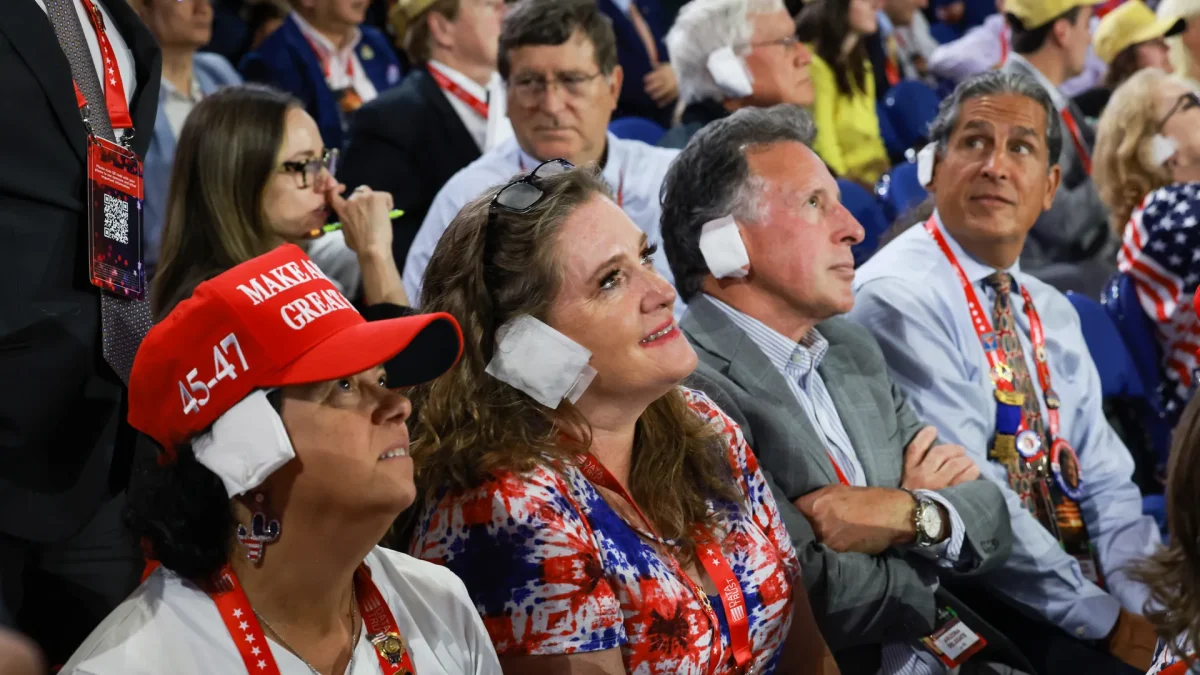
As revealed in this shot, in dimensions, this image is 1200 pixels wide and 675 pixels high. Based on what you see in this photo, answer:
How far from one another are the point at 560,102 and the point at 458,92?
0.73 meters

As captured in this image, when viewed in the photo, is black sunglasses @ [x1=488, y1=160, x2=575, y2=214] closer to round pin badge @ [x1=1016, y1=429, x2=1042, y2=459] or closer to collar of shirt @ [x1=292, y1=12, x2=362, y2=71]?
round pin badge @ [x1=1016, y1=429, x2=1042, y2=459]

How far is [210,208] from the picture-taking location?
10.6ft

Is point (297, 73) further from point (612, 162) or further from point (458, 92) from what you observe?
point (612, 162)

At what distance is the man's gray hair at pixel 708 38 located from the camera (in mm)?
4961

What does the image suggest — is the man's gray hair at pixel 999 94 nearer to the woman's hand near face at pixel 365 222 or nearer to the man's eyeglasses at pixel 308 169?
the woman's hand near face at pixel 365 222

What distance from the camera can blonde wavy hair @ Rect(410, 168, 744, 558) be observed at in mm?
2125

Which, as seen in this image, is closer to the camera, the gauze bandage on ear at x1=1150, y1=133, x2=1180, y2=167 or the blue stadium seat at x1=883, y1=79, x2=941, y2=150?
the gauze bandage on ear at x1=1150, y1=133, x2=1180, y2=167

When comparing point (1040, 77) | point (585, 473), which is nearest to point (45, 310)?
point (585, 473)

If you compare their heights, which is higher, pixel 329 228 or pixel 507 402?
pixel 507 402

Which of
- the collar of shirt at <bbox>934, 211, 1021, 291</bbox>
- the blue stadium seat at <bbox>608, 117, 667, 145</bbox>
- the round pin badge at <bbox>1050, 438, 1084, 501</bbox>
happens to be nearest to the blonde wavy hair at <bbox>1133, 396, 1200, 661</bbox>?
the round pin badge at <bbox>1050, 438, 1084, 501</bbox>

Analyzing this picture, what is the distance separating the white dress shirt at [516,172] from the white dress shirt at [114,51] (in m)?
1.41

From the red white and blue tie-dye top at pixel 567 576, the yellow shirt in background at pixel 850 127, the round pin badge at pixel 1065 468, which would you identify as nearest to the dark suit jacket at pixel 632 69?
the yellow shirt in background at pixel 850 127

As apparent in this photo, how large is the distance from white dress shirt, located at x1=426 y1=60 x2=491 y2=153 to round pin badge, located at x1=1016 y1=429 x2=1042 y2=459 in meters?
2.14

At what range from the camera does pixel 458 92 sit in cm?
464
